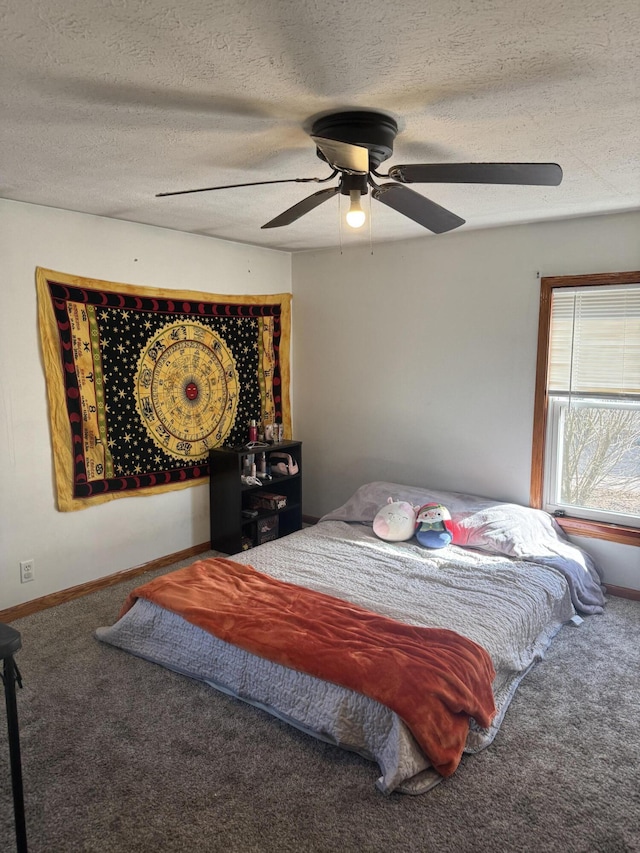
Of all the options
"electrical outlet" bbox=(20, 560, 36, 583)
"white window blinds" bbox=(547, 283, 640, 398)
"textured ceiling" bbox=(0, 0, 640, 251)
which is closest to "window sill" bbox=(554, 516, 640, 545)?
"white window blinds" bbox=(547, 283, 640, 398)

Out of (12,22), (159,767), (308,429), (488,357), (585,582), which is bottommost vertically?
(159,767)

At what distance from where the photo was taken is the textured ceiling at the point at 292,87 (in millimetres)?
1405

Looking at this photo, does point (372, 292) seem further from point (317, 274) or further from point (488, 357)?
point (488, 357)

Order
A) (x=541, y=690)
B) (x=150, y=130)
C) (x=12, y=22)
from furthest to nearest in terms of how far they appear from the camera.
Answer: (x=541, y=690) → (x=150, y=130) → (x=12, y=22)

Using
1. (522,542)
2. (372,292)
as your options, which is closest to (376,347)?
(372,292)

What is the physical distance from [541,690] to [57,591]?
2.66 meters

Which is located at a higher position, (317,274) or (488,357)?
(317,274)

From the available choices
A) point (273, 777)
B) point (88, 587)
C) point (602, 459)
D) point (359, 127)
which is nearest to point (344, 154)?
point (359, 127)

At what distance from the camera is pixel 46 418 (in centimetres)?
339

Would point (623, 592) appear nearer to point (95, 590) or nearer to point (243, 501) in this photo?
point (243, 501)

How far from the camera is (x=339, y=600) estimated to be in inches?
109

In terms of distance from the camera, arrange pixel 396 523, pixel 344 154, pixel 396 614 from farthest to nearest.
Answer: pixel 396 523 < pixel 396 614 < pixel 344 154

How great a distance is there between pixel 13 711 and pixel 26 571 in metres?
1.92

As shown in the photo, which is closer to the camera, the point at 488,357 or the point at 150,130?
the point at 150,130
